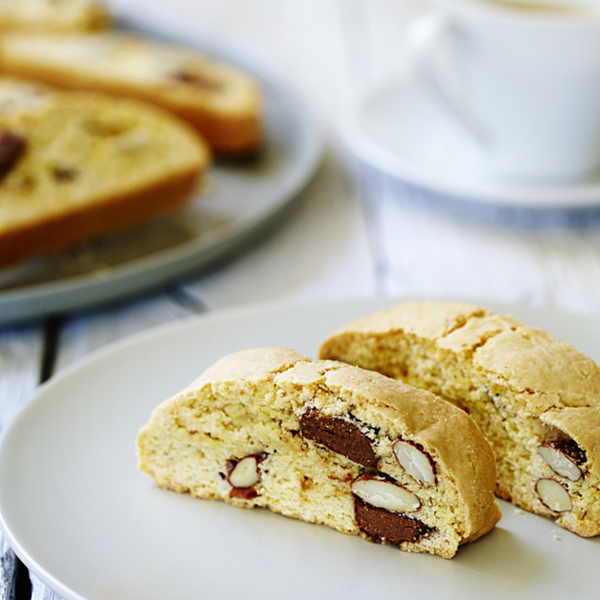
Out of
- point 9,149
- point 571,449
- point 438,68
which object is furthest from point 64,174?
point 571,449

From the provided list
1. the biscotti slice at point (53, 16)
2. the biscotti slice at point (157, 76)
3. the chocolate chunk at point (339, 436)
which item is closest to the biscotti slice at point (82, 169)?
the biscotti slice at point (157, 76)

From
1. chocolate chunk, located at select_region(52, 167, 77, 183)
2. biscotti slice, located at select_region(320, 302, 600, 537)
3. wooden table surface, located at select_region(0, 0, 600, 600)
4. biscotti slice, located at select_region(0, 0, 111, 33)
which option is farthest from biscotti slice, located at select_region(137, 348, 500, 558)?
biscotti slice, located at select_region(0, 0, 111, 33)

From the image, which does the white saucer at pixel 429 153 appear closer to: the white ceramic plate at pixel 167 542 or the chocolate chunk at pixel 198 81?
the chocolate chunk at pixel 198 81

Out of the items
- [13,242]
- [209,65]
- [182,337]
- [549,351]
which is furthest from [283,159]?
[549,351]

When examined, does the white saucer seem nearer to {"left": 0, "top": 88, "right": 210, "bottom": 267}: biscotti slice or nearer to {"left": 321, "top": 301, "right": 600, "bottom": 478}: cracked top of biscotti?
{"left": 0, "top": 88, "right": 210, "bottom": 267}: biscotti slice

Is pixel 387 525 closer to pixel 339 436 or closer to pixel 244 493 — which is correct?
pixel 339 436

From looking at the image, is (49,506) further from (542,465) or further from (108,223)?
(108,223)
